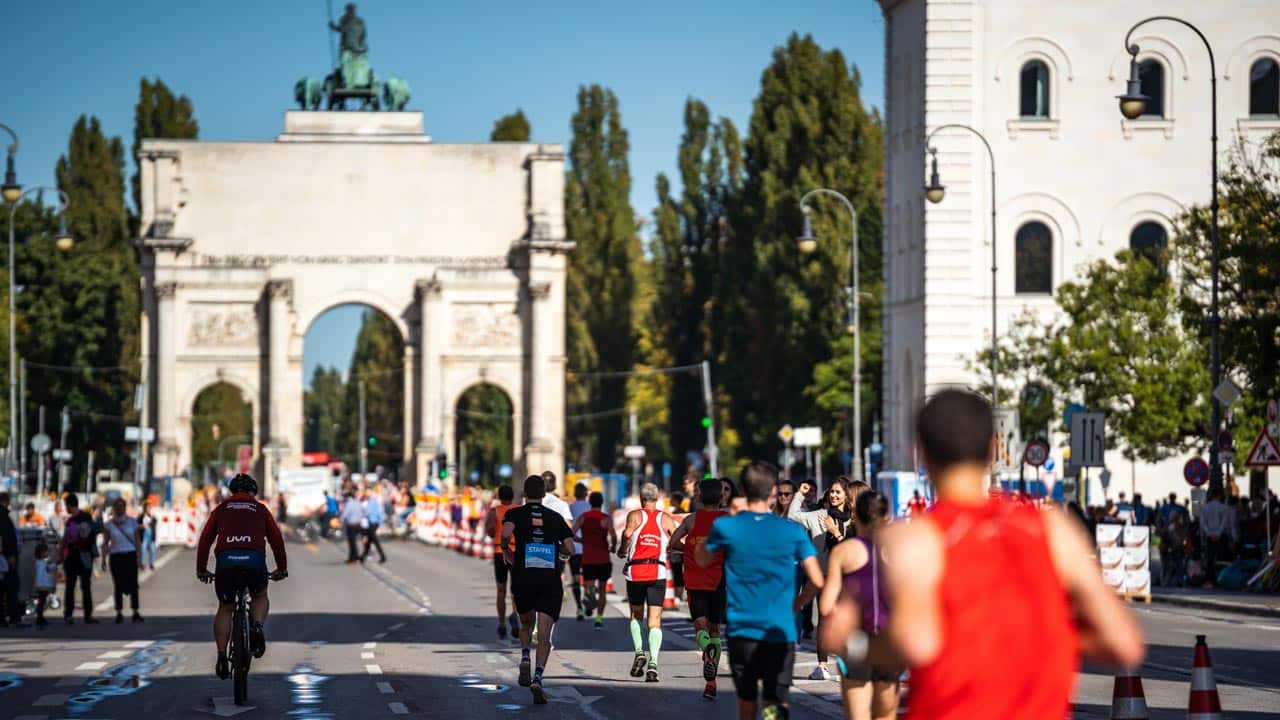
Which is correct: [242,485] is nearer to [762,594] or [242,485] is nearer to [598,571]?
[762,594]

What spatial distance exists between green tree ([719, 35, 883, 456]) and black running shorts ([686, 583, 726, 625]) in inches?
2387

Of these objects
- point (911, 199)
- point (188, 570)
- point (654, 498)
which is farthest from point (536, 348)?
point (654, 498)

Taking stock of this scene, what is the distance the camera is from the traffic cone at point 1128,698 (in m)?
11.3

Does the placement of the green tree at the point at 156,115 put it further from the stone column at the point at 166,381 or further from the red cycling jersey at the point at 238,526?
the red cycling jersey at the point at 238,526

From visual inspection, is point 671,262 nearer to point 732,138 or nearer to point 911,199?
point 732,138

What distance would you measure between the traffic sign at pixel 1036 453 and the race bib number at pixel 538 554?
22.0m

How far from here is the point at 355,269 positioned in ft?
296

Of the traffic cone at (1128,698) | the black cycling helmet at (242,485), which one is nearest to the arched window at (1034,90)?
the black cycling helmet at (242,485)

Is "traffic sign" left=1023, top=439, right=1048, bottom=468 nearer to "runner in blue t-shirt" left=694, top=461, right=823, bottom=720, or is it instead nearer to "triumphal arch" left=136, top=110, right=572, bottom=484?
"runner in blue t-shirt" left=694, top=461, right=823, bottom=720

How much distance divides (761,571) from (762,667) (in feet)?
1.62

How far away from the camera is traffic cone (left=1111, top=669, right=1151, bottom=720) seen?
11.3m

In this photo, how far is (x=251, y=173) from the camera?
89812 millimetres

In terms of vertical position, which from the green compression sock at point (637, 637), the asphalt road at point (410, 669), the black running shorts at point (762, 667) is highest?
the black running shorts at point (762, 667)

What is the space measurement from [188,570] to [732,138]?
49308 millimetres
